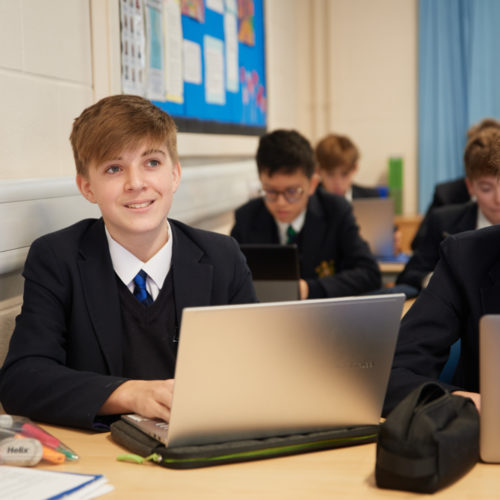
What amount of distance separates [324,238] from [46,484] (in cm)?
223

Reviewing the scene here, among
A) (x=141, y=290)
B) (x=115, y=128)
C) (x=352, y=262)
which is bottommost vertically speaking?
(x=352, y=262)

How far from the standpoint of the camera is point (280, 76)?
5199 mm

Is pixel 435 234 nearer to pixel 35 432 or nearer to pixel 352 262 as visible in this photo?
pixel 352 262

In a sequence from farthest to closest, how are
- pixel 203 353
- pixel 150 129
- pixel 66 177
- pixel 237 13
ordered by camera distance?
pixel 237 13 → pixel 66 177 → pixel 150 129 → pixel 203 353

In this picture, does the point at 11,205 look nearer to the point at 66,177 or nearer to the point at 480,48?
the point at 66,177

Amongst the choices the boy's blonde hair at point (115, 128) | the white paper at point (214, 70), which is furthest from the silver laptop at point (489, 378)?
the white paper at point (214, 70)

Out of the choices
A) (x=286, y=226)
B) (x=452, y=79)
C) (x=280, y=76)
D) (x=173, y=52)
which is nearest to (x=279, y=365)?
(x=286, y=226)

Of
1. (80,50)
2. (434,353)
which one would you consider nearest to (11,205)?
(80,50)

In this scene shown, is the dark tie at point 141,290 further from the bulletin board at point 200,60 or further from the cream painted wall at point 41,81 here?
the bulletin board at point 200,60

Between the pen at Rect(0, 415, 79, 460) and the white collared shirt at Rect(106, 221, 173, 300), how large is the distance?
468 mm

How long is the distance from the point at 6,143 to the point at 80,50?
510mm

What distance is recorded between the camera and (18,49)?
75.2 inches

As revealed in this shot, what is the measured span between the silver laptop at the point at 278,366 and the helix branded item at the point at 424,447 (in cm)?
13

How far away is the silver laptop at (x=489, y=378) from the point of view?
3.56 ft
